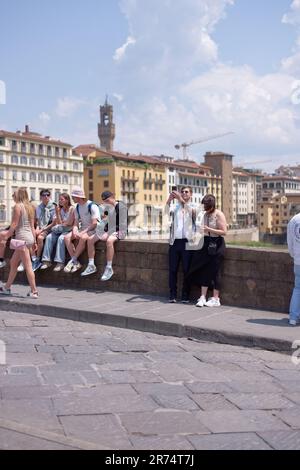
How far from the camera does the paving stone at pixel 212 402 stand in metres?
4.68

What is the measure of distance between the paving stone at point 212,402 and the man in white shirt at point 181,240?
13.6 feet

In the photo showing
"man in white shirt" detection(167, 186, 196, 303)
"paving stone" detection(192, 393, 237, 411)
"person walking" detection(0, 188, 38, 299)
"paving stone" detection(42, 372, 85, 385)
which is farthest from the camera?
"person walking" detection(0, 188, 38, 299)

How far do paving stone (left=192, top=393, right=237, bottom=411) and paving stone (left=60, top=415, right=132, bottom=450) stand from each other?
0.74 meters

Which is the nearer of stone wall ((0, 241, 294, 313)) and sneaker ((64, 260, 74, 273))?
stone wall ((0, 241, 294, 313))

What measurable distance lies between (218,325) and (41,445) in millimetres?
4034

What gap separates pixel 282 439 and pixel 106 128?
16612cm

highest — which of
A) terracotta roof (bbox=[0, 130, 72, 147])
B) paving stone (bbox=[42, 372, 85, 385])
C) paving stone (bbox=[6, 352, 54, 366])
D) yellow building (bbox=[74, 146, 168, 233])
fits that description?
terracotta roof (bbox=[0, 130, 72, 147])

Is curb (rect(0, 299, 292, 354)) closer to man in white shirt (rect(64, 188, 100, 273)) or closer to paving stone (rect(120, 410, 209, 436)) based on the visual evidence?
man in white shirt (rect(64, 188, 100, 273))

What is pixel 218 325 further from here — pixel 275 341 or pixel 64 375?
pixel 64 375

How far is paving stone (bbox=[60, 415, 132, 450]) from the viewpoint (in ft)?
12.9

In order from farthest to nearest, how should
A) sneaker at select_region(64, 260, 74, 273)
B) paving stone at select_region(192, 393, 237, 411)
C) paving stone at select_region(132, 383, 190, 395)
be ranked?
sneaker at select_region(64, 260, 74, 273) → paving stone at select_region(132, 383, 190, 395) → paving stone at select_region(192, 393, 237, 411)

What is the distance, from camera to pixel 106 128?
167000 millimetres

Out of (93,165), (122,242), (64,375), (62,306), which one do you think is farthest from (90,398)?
(93,165)

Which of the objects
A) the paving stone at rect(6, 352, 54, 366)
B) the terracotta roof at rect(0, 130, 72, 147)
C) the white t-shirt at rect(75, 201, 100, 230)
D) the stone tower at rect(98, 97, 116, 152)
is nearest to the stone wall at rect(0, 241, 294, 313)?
the white t-shirt at rect(75, 201, 100, 230)
